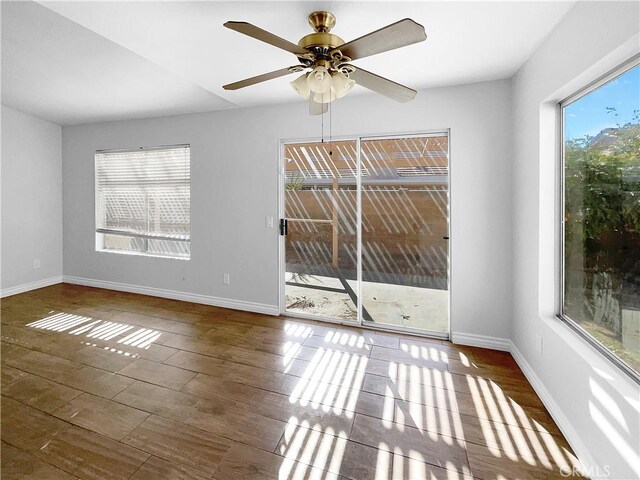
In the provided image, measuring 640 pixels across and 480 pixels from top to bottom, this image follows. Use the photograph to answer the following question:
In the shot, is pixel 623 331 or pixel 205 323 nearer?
pixel 623 331

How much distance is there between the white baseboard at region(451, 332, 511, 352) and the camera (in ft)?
9.41

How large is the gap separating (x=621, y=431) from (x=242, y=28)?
7.85 feet

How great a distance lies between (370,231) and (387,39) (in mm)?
2109

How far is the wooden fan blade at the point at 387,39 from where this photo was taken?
1.27m

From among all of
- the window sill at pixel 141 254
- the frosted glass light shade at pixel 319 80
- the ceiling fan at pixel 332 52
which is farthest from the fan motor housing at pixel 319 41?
the window sill at pixel 141 254

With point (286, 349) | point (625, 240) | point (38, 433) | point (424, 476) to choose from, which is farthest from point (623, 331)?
point (38, 433)

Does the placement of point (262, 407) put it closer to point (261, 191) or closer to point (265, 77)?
point (265, 77)

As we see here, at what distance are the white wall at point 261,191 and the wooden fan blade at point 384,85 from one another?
51.2 inches

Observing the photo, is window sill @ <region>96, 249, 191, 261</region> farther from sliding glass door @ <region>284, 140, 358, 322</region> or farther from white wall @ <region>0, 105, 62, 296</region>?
sliding glass door @ <region>284, 140, 358, 322</region>

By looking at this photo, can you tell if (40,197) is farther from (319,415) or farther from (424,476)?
(424,476)

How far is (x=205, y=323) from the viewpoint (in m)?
3.44

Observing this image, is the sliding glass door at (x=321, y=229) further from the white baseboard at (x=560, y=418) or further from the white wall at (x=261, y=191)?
the white baseboard at (x=560, y=418)

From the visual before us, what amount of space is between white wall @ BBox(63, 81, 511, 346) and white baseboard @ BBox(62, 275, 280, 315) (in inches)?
1.6

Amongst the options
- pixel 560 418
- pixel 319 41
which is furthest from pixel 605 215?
pixel 319 41
